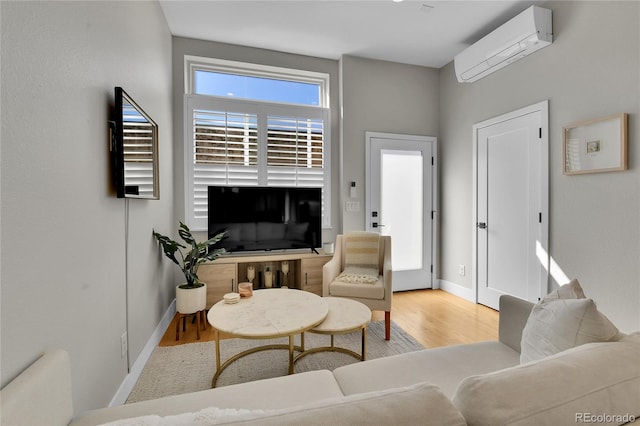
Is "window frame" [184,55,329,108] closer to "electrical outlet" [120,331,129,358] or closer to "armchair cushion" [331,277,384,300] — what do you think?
"armchair cushion" [331,277,384,300]

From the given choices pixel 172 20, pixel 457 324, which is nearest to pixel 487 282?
pixel 457 324

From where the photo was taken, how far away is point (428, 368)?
4.30 feet

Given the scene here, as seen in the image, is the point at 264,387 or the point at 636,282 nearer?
the point at 264,387

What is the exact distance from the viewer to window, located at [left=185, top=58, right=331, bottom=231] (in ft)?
11.2

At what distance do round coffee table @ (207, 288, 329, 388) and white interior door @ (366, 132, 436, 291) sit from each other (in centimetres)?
193

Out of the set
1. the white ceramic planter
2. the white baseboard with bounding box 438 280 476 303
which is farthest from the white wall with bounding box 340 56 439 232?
the white ceramic planter

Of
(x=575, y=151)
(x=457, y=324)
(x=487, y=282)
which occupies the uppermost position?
(x=575, y=151)

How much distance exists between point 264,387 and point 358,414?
2.38 ft

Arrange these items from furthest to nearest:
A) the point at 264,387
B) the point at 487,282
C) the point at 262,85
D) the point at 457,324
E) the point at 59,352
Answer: the point at 262,85
the point at 487,282
the point at 457,324
the point at 264,387
the point at 59,352

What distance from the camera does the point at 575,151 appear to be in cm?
248

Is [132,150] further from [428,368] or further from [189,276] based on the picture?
[428,368]

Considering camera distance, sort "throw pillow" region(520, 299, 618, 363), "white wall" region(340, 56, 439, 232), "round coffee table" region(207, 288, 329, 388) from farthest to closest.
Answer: "white wall" region(340, 56, 439, 232) < "round coffee table" region(207, 288, 329, 388) < "throw pillow" region(520, 299, 618, 363)

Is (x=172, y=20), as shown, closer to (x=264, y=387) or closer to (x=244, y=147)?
(x=244, y=147)
